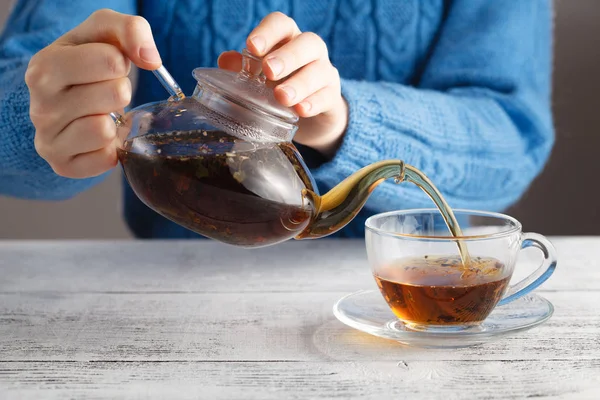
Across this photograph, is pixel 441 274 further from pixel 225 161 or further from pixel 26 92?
pixel 26 92

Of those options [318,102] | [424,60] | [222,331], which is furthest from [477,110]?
[222,331]

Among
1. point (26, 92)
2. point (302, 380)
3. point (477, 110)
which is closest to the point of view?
point (302, 380)

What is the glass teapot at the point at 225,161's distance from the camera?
0.53m

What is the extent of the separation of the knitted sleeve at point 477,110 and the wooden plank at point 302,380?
353 millimetres

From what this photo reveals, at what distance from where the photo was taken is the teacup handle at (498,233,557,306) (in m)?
0.61

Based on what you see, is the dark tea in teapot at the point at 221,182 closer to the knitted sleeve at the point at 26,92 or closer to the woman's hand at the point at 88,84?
the woman's hand at the point at 88,84

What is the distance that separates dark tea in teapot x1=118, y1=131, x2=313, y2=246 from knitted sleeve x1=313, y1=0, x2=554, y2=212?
29 cm

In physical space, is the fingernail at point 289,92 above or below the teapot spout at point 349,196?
above

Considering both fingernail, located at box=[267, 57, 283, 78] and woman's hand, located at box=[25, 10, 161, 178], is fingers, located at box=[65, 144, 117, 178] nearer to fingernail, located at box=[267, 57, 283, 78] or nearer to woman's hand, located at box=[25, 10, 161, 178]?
woman's hand, located at box=[25, 10, 161, 178]

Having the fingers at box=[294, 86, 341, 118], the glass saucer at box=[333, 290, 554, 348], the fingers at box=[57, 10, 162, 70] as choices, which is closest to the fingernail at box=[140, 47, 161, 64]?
the fingers at box=[57, 10, 162, 70]

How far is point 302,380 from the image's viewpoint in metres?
0.51

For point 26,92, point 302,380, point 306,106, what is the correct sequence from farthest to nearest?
point 26,92 → point 306,106 → point 302,380

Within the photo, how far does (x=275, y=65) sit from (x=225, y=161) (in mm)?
87

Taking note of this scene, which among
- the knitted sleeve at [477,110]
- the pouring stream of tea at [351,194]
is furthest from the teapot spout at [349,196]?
the knitted sleeve at [477,110]
